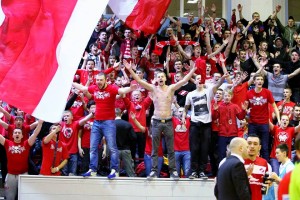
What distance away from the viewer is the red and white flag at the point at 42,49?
12.5m

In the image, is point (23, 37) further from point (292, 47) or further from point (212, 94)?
point (292, 47)

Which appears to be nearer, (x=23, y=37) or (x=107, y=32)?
(x=23, y=37)

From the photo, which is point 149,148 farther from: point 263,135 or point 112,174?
point 263,135

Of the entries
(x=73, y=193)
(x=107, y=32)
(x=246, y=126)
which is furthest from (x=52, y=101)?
(x=107, y=32)

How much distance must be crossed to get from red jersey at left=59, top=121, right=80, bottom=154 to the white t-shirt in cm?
239

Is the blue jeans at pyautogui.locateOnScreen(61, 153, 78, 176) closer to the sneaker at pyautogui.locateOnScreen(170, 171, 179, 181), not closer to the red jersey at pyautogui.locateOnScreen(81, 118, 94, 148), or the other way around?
the red jersey at pyautogui.locateOnScreen(81, 118, 94, 148)

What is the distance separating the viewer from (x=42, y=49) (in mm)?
12984

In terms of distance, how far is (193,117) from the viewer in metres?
14.3

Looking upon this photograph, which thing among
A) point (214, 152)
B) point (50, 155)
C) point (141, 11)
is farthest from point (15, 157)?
point (141, 11)

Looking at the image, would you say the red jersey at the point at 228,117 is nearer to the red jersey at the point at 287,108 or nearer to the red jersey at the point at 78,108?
the red jersey at the point at 287,108

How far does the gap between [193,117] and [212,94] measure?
68 cm

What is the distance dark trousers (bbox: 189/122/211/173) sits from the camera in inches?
557

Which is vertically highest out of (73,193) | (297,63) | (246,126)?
(297,63)

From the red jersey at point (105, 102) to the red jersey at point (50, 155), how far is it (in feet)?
3.64
